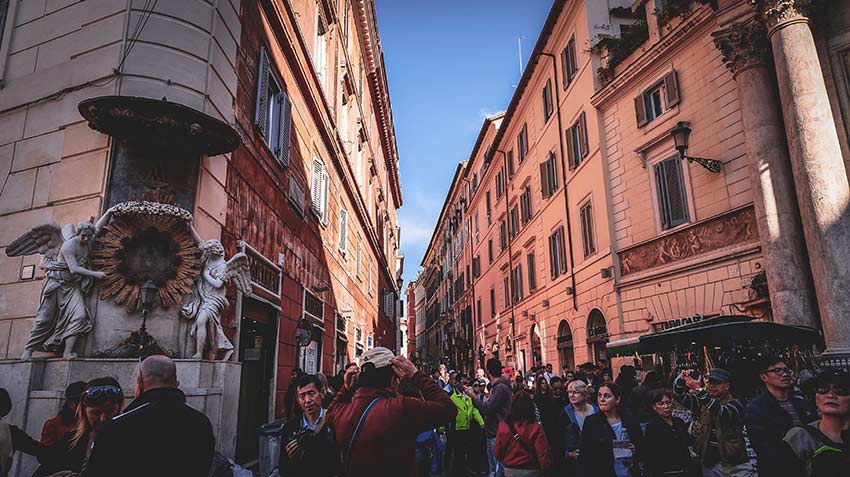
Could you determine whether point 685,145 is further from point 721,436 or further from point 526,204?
point 526,204

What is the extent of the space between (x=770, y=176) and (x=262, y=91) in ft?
31.6

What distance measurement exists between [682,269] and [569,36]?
9840 mm

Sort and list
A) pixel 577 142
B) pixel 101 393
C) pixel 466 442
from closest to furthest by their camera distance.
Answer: pixel 101 393
pixel 466 442
pixel 577 142

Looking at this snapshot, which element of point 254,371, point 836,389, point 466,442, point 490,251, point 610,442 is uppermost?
point 490,251

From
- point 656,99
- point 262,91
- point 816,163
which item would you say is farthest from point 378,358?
point 656,99

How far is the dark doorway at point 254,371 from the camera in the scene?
8.55 m

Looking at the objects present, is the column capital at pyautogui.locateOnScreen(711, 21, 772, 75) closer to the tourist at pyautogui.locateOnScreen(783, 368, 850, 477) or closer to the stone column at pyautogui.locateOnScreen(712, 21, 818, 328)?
the stone column at pyautogui.locateOnScreen(712, 21, 818, 328)

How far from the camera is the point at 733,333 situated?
294 inches

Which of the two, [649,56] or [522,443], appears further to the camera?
[649,56]

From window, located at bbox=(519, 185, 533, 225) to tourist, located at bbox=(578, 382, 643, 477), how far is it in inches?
733

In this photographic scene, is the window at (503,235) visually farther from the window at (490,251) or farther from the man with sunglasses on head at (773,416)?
the man with sunglasses on head at (773,416)

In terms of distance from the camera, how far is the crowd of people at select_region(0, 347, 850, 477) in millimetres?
2785

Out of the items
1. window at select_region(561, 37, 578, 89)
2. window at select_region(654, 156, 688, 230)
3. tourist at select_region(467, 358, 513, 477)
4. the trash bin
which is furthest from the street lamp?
the trash bin

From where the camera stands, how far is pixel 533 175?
22.6 meters
